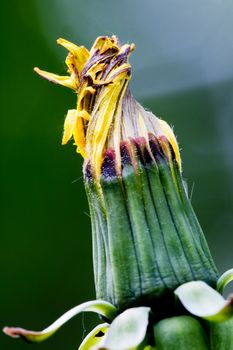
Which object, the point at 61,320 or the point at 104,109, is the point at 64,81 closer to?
the point at 104,109

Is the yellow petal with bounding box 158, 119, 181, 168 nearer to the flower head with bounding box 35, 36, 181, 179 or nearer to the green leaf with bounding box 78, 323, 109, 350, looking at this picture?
the flower head with bounding box 35, 36, 181, 179

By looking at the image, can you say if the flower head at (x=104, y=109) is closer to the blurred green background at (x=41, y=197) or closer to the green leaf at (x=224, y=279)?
the green leaf at (x=224, y=279)

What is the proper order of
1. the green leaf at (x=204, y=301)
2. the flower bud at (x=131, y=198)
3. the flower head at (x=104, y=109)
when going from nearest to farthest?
the green leaf at (x=204, y=301) → the flower bud at (x=131, y=198) → the flower head at (x=104, y=109)

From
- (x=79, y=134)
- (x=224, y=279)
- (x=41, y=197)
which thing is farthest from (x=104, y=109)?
(x=41, y=197)

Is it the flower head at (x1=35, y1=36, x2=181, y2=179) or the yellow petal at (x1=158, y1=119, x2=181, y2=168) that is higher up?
the flower head at (x1=35, y1=36, x2=181, y2=179)

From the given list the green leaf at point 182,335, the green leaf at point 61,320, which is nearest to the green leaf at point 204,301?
the green leaf at point 182,335

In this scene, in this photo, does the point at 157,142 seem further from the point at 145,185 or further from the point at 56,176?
the point at 56,176

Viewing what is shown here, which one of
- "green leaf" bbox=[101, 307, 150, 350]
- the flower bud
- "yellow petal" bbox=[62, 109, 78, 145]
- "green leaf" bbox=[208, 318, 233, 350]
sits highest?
"yellow petal" bbox=[62, 109, 78, 145]

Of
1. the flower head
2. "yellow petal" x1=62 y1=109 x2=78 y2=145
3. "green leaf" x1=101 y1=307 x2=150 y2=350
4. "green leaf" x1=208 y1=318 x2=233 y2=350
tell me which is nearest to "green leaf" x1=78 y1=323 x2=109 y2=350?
"green leaf" x1=101 y1=307 x2=150 y2=350
